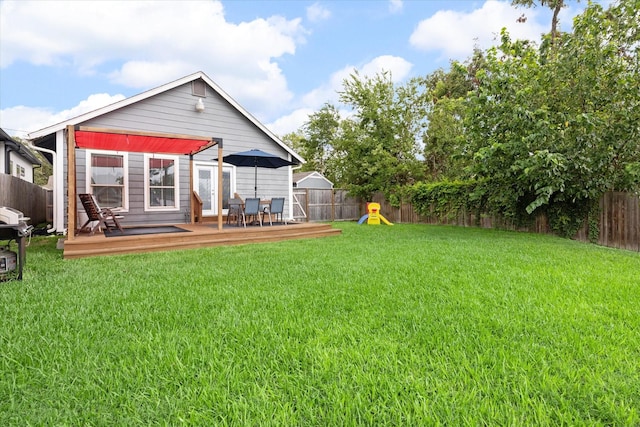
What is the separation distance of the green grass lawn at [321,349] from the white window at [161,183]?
18.2 feet

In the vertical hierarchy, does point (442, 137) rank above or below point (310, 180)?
above

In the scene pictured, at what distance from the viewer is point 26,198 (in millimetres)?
10266

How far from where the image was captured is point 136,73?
18.4 m

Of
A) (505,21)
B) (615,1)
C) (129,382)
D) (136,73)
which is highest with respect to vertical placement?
(505,21)

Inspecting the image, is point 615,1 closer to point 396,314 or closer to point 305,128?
point 396,314

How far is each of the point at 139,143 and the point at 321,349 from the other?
8169mm

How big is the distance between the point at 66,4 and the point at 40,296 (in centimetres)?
1092

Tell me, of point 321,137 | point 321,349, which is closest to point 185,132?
point 321,349

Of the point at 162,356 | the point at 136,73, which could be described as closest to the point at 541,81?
the point at 162,356

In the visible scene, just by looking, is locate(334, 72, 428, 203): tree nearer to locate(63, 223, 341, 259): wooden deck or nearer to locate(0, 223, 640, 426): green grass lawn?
locate(63, 223, 341, 259): wooden deck

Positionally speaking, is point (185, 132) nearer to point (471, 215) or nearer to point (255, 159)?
point (255, 159)

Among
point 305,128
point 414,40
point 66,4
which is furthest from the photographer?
point 305,128

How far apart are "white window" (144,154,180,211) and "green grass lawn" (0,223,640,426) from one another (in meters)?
5.55

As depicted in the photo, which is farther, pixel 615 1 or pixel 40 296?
pixel 615 1
